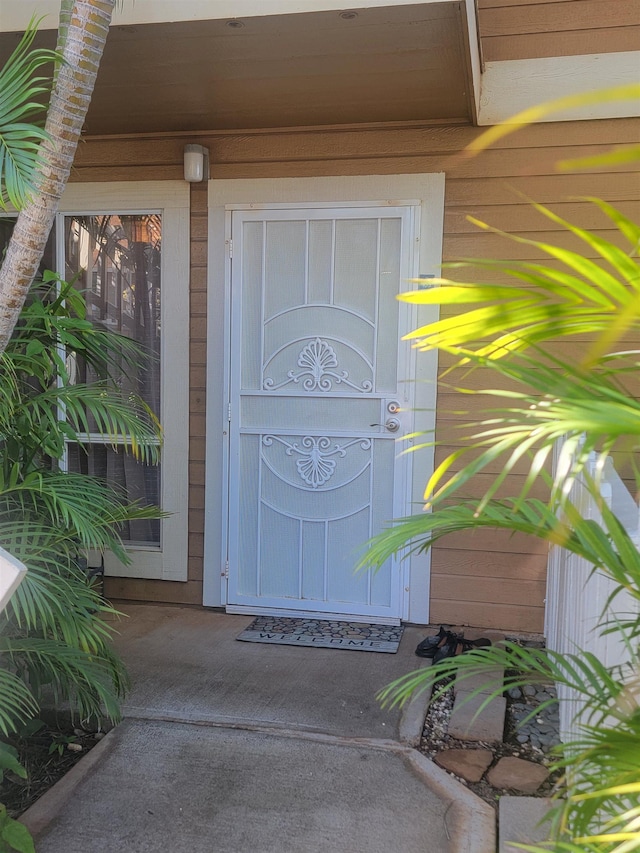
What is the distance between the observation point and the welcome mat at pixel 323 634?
3.45 m

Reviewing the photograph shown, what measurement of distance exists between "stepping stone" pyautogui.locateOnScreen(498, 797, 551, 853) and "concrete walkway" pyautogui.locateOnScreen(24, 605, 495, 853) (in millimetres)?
48

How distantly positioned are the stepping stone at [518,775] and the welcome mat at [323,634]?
0.95 m

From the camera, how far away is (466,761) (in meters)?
2.47

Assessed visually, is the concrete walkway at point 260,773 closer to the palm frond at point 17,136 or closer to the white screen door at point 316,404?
the white screen door at point 316,404

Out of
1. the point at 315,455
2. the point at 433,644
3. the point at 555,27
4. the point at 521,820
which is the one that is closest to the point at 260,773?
the point at 521,820

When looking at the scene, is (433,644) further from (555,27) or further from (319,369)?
(555,27)

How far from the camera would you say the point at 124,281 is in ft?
13.0

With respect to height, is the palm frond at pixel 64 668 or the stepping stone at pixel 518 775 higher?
the palm frond at pixel 64 668

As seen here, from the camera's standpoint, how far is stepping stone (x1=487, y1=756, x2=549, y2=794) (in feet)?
7.64

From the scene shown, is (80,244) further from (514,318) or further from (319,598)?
(514,318)

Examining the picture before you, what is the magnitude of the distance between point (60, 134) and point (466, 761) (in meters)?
2.27

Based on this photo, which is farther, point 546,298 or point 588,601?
point 588,601

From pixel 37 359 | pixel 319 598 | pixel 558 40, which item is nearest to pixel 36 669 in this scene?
pixel 37 359

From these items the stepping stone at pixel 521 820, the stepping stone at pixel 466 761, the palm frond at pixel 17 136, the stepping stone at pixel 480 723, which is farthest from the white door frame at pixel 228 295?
the palm frond at pixel 17 136
